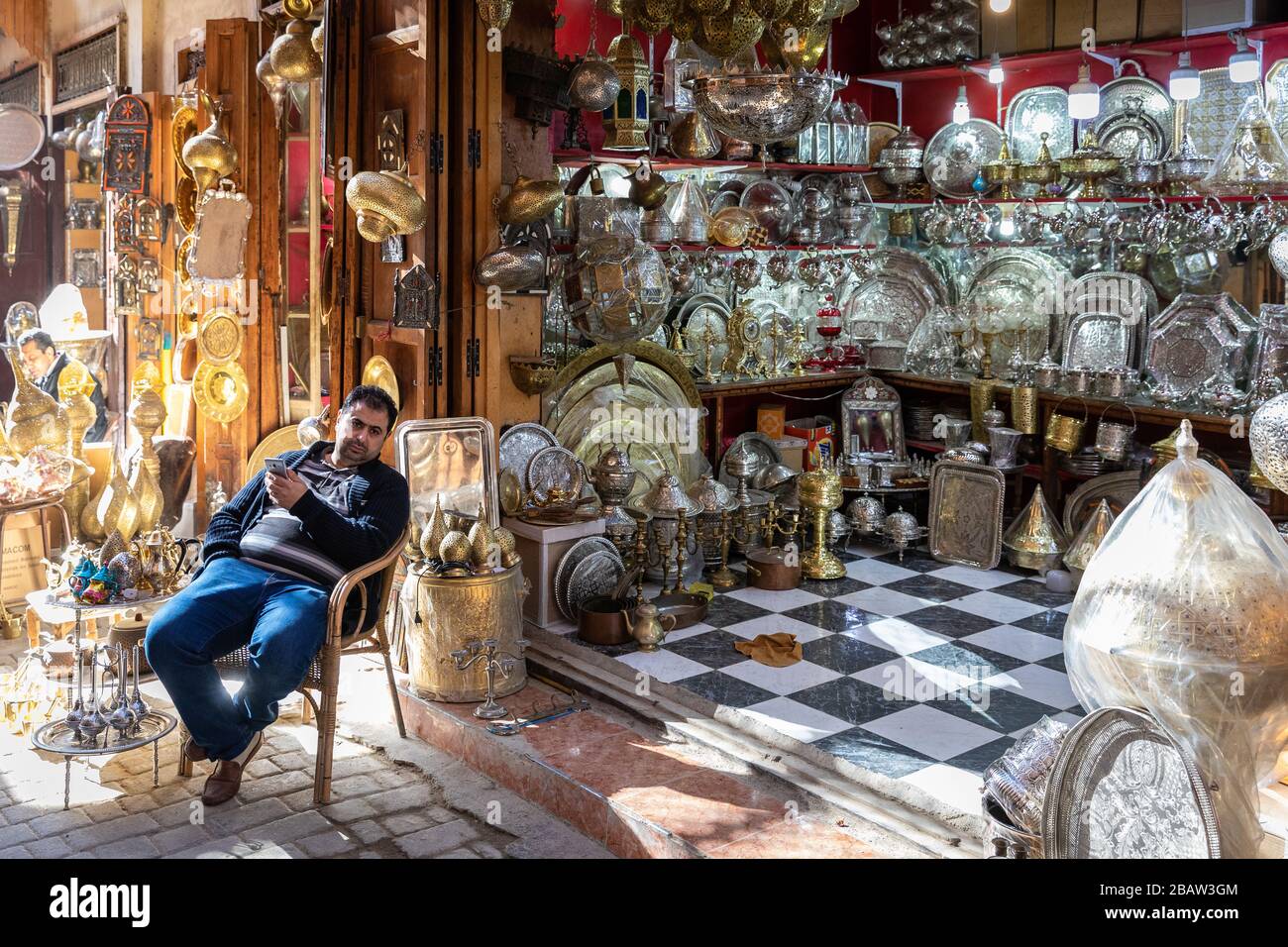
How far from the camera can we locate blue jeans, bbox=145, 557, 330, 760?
4043mm

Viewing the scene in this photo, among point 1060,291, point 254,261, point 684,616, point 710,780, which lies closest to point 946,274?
point 1060,291

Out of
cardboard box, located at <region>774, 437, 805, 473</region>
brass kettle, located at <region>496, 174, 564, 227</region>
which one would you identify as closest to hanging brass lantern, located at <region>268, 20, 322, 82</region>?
brass kettle, located at <region>496, 174, 564, 227</region>

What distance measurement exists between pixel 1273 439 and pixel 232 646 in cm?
307

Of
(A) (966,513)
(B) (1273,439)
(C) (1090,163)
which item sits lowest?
(A) (966,513)

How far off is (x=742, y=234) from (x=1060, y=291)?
1.77 metres

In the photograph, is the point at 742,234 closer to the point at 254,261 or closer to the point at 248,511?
the point at 254,261

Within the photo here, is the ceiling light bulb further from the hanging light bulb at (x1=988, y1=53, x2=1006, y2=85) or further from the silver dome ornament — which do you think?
the silver dome ornament

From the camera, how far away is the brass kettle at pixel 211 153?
21.8ft

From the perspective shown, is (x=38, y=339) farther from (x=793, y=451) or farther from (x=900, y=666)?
(x=900, y=666)

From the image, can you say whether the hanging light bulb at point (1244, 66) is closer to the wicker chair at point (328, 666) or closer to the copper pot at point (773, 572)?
the copper pot at point (773, 572)

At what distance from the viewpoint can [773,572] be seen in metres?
6.15

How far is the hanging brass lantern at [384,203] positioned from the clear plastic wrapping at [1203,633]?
3.02 metres

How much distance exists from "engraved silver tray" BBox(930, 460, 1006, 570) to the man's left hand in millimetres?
3666

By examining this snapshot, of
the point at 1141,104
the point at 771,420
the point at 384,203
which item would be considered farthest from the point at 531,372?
the point at 1141,104
